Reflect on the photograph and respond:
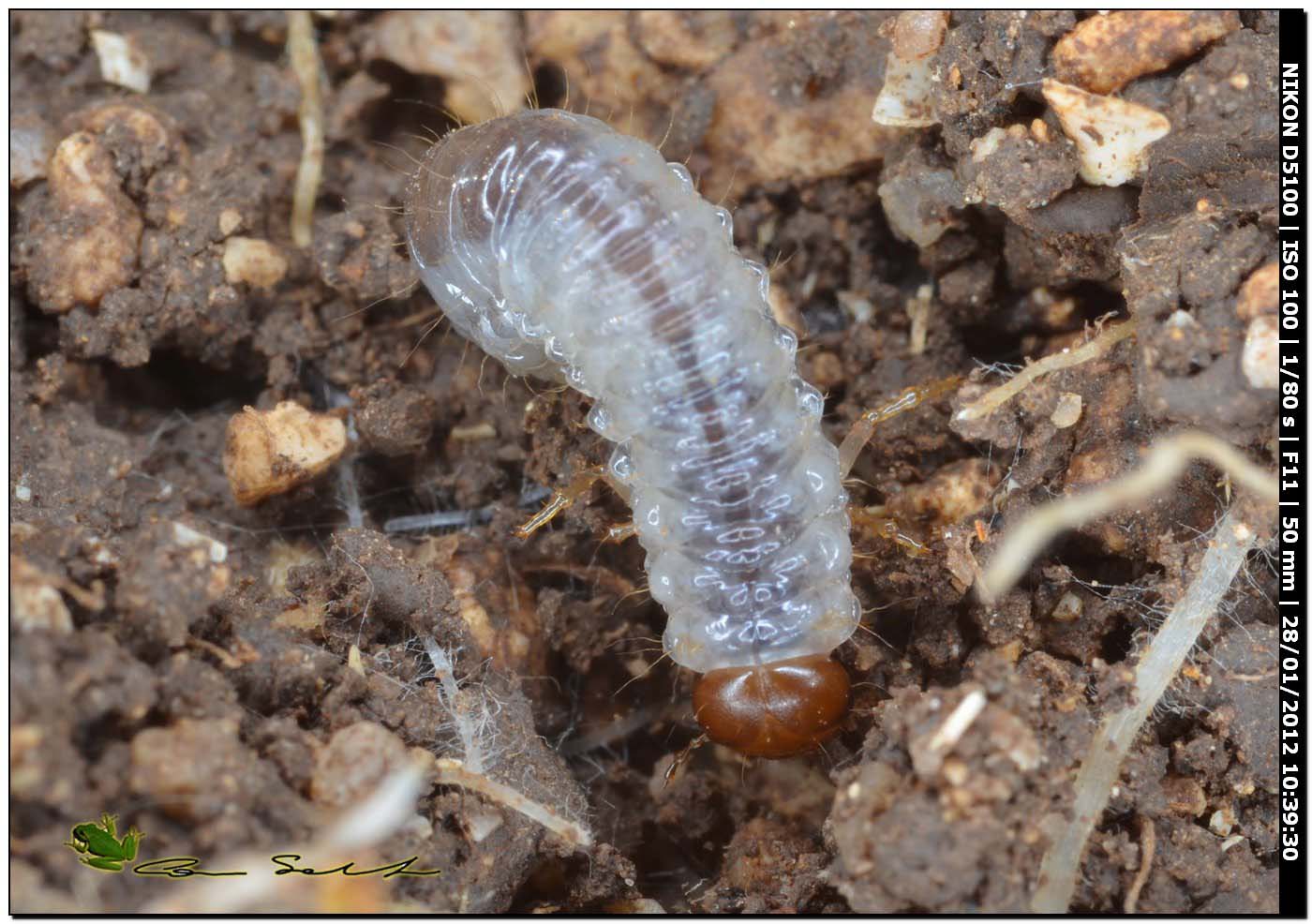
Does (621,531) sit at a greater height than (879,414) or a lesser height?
lesser

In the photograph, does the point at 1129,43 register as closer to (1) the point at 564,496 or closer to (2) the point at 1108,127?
(2) the point at 1108,127

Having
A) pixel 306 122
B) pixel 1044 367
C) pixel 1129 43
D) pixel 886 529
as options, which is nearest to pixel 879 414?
pixel 886 529

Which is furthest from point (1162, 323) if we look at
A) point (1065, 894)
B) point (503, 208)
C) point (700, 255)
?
point (503, 208)

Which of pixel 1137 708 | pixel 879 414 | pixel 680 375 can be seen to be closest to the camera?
pixel 1137 708

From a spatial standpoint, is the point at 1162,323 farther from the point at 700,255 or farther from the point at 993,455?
the point at 700,255

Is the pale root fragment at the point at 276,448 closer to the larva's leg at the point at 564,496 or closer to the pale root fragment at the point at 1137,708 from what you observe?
the larva's leg at the point at 564,496

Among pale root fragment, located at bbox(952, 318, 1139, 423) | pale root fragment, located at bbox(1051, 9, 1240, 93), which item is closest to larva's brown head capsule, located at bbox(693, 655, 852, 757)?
pale root fragment, located at bbox(952, 318, 1139, 423)
